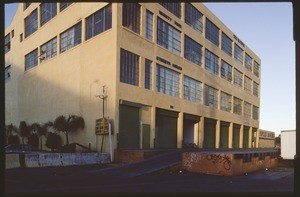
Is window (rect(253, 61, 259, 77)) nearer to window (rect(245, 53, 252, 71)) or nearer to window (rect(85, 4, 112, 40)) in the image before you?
window (rect(245, 53, 252, 71))

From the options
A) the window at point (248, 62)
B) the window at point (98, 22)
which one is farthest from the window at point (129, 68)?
A: the window at point (248, 62)

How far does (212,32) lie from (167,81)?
1658 centimetres

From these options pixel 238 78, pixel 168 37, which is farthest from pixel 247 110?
pixel 168 37

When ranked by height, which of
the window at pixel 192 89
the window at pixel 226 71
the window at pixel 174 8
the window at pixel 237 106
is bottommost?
the window at pixel 237 106

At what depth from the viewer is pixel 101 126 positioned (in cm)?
2639

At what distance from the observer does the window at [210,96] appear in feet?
143

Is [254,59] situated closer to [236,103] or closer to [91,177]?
[236,103]

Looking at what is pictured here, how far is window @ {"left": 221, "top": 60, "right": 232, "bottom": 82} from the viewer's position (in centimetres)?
4972

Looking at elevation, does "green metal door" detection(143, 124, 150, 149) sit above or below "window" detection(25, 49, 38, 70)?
below

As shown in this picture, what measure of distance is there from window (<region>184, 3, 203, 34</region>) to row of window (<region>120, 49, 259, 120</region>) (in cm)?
711

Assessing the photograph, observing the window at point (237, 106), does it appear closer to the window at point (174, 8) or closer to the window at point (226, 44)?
the window at point (226, 44)

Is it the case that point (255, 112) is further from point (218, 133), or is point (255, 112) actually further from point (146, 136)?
point (146, 136)

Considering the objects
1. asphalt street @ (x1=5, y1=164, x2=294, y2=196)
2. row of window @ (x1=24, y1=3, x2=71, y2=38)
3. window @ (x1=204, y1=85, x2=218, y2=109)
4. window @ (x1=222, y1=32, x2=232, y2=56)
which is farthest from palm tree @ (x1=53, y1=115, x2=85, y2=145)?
window @ (x1=222, y1=32, x2=232, y2=56)

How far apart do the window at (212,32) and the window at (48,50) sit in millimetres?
21243
